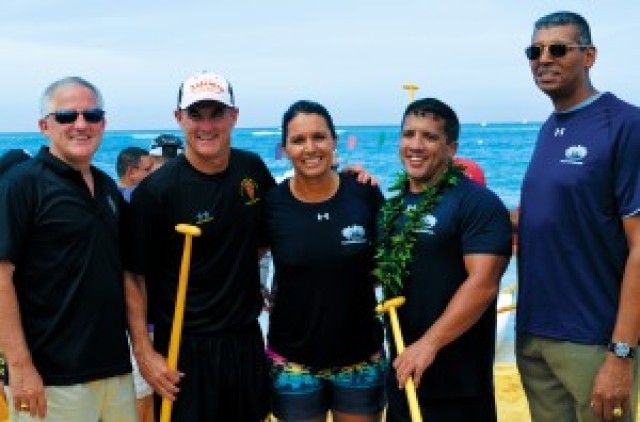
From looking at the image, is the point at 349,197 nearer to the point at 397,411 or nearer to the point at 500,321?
the point at 397,411

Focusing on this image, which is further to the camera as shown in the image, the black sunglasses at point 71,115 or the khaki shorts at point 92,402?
the black sunglasses at point 71,115

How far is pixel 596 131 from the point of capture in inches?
144

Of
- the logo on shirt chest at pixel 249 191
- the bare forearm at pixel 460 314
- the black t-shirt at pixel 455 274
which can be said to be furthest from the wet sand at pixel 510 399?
the logo on shirt chest at pixel 249 191

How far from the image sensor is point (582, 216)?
3.67 meters

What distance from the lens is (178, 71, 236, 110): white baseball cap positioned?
416 cm

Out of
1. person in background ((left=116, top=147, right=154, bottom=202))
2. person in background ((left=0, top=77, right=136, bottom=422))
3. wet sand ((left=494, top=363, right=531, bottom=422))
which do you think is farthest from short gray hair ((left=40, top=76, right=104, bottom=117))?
wet sand ((left=494, top=363, right=531, bottom=422))

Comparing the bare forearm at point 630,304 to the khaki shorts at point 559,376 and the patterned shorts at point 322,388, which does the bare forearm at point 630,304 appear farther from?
the patterned shorts at point 322,388

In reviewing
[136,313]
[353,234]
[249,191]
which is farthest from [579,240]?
[136,313]

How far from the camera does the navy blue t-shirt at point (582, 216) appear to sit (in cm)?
360

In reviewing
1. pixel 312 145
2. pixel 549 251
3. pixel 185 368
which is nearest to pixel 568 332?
pixel 549 251

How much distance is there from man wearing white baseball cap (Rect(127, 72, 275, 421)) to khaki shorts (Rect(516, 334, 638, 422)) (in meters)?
1.50

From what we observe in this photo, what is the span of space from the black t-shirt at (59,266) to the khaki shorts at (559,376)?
2.20m

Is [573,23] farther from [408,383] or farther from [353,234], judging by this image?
[408,383]

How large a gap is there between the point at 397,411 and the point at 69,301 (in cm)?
174
